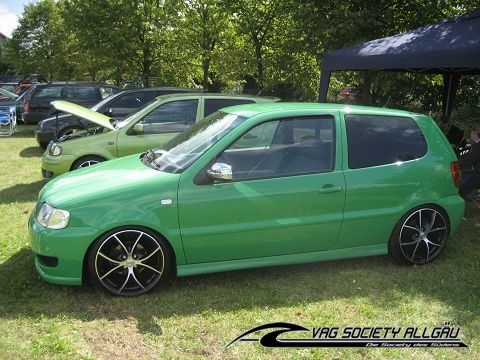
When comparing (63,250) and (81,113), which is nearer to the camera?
(63,250)

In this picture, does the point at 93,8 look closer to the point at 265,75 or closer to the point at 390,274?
the point at 265,75

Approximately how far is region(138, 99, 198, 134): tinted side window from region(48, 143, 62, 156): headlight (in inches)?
48.7

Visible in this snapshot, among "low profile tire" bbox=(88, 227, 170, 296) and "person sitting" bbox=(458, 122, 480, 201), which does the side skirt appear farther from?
"person sitting" bbox=(458, 122, 480, 201)

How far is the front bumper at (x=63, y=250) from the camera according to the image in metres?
3.77

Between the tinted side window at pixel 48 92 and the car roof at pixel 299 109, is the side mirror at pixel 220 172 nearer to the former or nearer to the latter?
the car roof at pixel 299 109

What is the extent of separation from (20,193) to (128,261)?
4402mm

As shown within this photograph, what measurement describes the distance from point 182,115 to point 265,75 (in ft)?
22.8

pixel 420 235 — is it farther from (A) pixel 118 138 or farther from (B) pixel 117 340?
(A) pixel 118 138

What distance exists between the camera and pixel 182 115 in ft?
24.9

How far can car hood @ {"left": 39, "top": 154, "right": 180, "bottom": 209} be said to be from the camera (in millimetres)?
3881

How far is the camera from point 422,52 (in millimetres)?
6461

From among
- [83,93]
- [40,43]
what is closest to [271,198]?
[83,93]

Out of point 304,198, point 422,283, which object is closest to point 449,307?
point 422,283

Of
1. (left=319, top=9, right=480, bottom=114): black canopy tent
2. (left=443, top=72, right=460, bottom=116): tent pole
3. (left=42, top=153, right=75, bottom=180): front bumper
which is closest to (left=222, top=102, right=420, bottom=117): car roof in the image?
(left=319, top=9, right=480, bottom=114): black canopy tent
